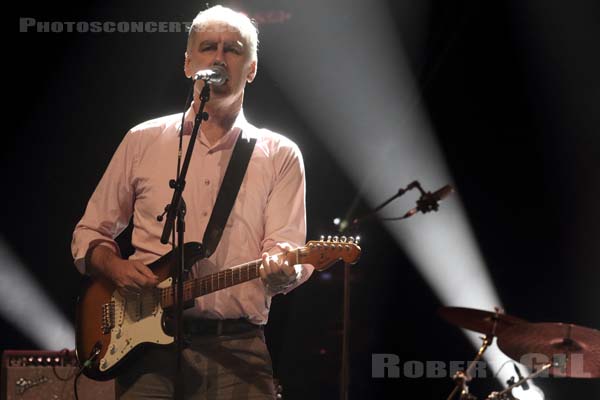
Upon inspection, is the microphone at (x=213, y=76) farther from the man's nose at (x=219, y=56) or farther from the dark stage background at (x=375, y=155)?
the dark stage background at (x=375, y=155)

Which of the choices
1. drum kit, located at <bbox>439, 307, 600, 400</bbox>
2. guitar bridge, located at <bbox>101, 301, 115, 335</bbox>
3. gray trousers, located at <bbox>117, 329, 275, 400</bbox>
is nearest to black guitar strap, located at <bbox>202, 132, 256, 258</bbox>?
A: gray trousers, located at <bbox>117, 329, 275, 400</bbox>

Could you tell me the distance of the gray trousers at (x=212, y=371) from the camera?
2.90 meters

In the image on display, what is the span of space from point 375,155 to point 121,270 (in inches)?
132

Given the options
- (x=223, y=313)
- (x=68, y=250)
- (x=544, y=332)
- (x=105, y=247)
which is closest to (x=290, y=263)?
(x=223, y=313)

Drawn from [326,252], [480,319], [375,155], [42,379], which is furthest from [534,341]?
[42,379]

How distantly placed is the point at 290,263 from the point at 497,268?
359 cm

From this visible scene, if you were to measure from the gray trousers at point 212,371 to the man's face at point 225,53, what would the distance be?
99 cm

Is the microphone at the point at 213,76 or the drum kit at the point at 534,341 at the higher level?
the microphone at the point at 213,76

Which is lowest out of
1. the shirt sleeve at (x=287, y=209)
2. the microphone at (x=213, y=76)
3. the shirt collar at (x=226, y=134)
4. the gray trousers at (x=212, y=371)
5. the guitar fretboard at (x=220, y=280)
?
the gray trousers at (x=212, y=371)

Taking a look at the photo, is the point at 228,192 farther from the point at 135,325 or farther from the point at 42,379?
the point at 42,379

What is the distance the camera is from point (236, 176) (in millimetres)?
3160

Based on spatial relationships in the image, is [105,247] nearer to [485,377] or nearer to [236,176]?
[236,176]

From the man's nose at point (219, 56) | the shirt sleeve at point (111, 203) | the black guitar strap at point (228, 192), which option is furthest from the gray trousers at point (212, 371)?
the man's nose at point (219, 56)

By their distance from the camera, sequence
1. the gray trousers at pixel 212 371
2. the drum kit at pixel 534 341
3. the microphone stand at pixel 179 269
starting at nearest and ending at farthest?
the microphone stand at pixel 179 269 < the gray trousers at pixel 212 371 < the drum kit at pixel 534 341
